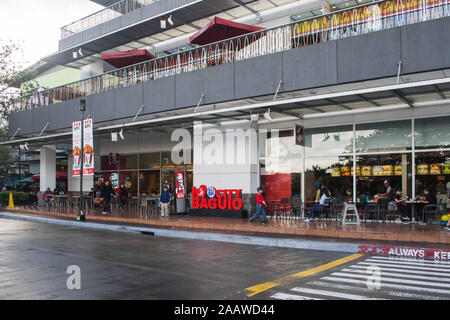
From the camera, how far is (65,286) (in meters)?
7.09

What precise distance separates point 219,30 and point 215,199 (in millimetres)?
7586

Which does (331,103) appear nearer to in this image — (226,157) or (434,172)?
(434,172)

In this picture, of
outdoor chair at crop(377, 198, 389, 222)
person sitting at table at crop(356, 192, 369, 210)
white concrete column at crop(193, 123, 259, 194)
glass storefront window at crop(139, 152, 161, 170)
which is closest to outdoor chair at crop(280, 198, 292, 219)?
white concrete column at crop(193, 123, 259, 194)

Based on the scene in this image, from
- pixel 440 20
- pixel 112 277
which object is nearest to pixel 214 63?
pixel 440 20

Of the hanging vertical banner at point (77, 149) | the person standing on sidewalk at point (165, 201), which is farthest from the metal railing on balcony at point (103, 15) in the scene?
the person standing on sidewalk at point (165, 201)

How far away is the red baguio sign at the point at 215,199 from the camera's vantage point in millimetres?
18656

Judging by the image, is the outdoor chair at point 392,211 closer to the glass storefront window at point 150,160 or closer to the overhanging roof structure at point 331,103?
the overhanging roof structure at point 331,103

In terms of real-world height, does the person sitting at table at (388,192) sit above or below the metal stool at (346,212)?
above

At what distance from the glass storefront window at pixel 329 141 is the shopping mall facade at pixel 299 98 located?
45 millimetres

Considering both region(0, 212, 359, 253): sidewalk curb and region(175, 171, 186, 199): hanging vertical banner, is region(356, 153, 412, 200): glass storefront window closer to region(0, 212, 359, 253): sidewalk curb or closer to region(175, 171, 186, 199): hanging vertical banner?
region(0, 212, 359, 253): sidewalk curb

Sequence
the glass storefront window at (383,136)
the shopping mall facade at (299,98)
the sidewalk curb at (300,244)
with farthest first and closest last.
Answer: the glass storefront window at (383,136), the shopping mall facade at (299,98), the sidewalk curb at (300,244)

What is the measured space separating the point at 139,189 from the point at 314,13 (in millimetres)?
15627

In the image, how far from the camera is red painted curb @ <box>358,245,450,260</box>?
395 inches
